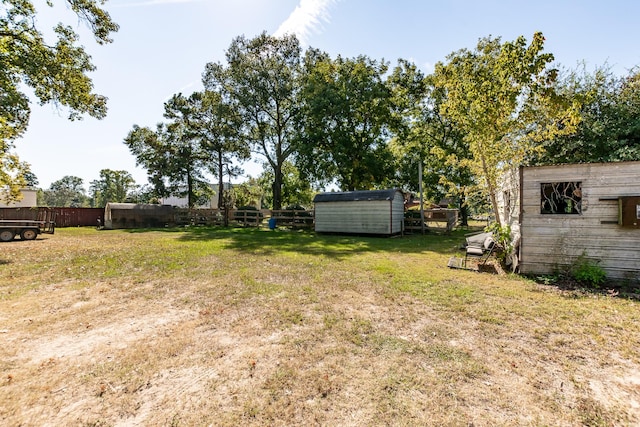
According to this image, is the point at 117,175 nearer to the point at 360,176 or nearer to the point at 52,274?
the point at 360,176

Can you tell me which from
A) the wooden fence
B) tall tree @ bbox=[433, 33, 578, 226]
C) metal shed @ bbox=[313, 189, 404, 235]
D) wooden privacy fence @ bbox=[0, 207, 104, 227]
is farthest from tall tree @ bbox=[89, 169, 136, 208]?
tall tree @ bbox=[433, 33, 578, 226]

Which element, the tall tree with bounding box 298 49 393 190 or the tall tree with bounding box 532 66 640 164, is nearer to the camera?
the tall tree with bounding box 532 66 640 164

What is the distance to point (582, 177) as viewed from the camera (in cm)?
627

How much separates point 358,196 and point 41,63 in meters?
16.4

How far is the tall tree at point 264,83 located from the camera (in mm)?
21656

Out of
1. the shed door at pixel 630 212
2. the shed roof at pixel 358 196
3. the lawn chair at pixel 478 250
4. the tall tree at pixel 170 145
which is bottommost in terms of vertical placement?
the lawn chair at pixel 478 250

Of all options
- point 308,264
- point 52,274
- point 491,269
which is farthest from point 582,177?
point 52,274

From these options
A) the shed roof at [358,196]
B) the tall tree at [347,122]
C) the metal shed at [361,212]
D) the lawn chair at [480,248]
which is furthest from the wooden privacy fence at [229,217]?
the lawn chair at [480,248]

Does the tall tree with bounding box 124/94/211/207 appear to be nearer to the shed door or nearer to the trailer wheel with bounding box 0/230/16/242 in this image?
the trailer wheel with bounding box 0/230/16/242

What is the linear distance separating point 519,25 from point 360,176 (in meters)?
13.5

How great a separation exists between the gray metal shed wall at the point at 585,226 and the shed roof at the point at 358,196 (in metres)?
8.16

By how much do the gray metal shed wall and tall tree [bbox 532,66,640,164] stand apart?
6.82 metres

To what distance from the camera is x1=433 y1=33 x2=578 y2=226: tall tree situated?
300 inches

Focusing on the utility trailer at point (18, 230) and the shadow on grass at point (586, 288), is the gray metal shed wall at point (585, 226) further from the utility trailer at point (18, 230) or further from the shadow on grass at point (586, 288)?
the utility trailer at point (18, 230)
